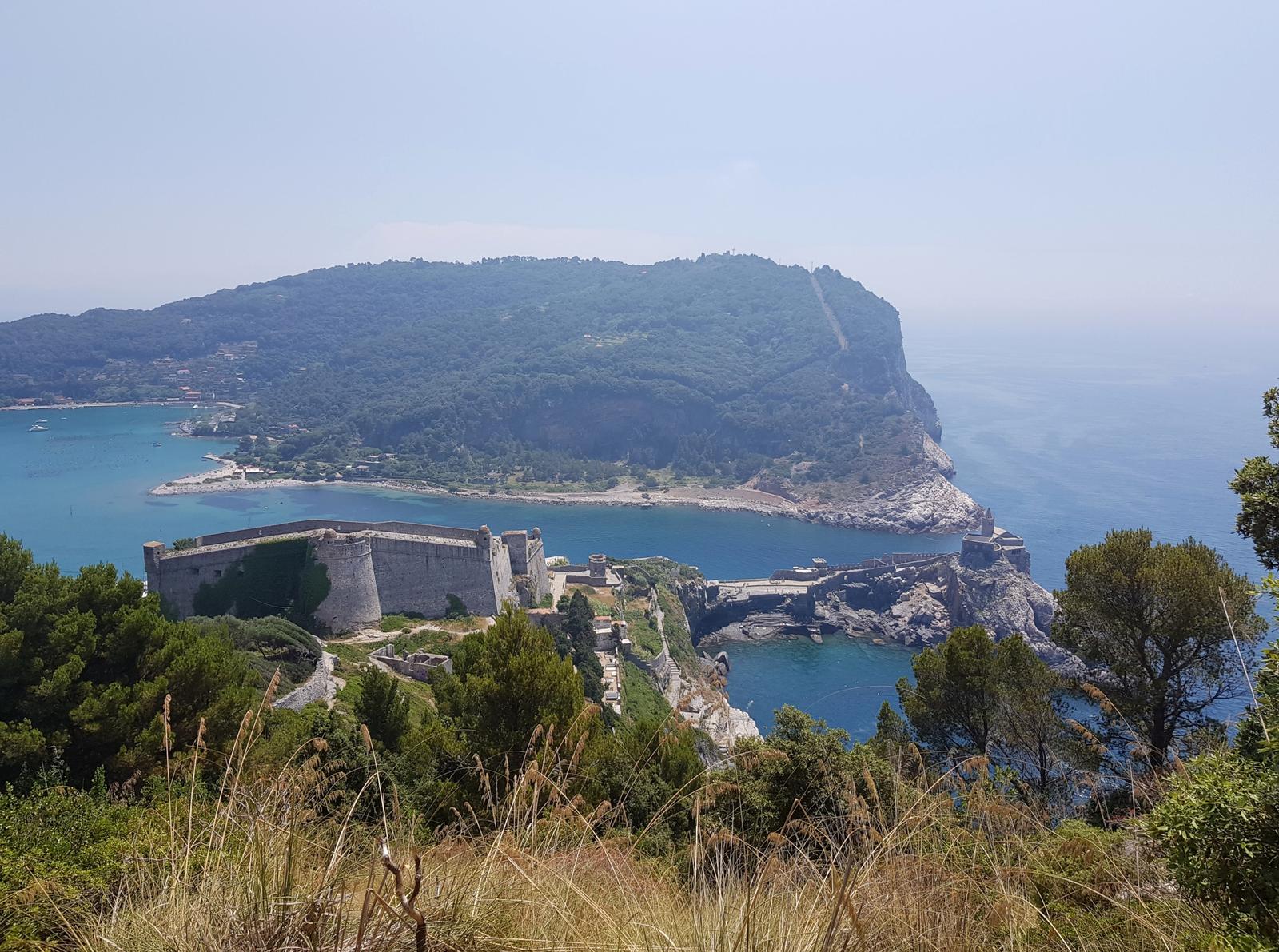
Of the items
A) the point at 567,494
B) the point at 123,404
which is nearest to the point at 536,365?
the point at 567,494

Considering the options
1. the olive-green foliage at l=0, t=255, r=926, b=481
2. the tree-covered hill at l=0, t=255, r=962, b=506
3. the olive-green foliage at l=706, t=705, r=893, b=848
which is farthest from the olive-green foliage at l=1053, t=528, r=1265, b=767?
the olive-green foliage at l=0, t=255, r=926, b=481

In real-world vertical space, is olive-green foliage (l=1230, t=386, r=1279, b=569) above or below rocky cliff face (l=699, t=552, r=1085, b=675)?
above

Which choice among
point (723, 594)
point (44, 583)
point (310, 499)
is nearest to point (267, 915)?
point (44, 583)

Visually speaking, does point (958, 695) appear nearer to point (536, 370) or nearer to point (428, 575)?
point (428, 575)

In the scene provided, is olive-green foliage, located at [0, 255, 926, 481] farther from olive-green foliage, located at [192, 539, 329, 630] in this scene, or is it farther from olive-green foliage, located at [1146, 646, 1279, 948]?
olive-green foliage, located at [1146, 646, 1279, 948]

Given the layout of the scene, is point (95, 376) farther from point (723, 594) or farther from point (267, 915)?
point (267, 915)

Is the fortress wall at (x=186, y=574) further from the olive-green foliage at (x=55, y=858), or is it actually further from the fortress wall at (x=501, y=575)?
the olive-green foliage at (x=55, y=858)
